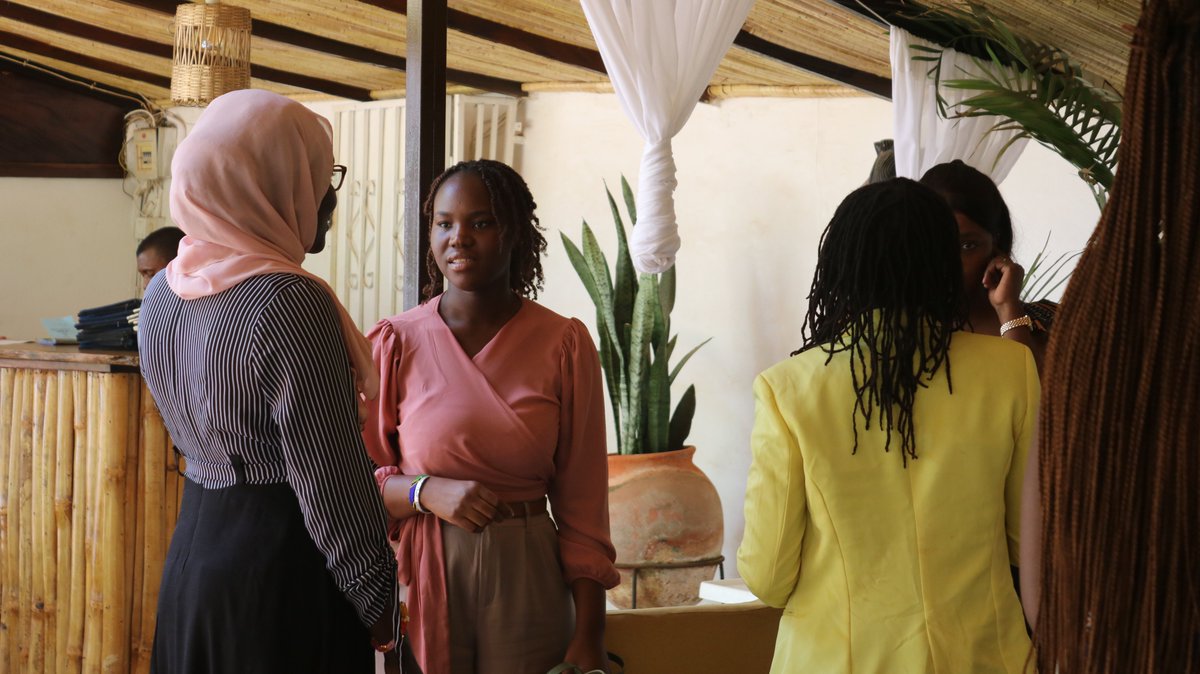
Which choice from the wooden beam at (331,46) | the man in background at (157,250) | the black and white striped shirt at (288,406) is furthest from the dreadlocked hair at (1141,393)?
the wooden beam at (331,46)

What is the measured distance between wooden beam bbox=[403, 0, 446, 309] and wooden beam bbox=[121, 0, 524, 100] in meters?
2.06

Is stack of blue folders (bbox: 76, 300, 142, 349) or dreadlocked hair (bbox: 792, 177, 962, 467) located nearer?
dreadlocked hair (bbox: 792, 177, 962, 467)

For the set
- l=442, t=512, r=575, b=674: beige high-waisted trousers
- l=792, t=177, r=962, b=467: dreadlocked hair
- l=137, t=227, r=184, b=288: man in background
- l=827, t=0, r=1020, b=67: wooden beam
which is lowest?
l=442, t=512, r=575, b=674: beige high-waisted trousers

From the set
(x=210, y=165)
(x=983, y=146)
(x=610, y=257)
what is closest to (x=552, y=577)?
(x=210, y=165)

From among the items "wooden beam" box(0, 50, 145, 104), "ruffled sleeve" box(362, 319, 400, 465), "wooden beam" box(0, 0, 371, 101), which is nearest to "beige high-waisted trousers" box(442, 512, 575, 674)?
"ruffled sleeve" box(362, 319, 400, 465)

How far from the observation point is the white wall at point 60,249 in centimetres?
718

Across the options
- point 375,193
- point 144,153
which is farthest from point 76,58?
point 375,193

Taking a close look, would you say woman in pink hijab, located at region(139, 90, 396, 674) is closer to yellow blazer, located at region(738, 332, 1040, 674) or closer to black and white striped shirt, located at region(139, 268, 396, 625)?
black and white striped shirt, located at region(139, 268, 396, 625)

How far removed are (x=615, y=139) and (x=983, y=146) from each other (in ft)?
7.57

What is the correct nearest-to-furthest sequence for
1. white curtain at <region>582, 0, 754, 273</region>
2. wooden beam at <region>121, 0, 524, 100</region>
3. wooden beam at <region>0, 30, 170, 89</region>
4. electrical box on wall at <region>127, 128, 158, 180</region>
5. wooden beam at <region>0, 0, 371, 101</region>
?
white curtain at <region>582, 0, 754, 273</region>
wooden beam at <region>121, 0, 524, 100</region>
wooden beam at <region>0, 0, 371, 101</region>
wooden beam at <region>0, 30, 170, 89</region>
electrical box on wall at <region>127, 128, 158, 180</region>

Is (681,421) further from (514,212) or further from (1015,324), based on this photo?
(514,212)

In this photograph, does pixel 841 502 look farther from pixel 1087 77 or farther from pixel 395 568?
pixel 1087 77

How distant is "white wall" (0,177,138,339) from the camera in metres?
7.18

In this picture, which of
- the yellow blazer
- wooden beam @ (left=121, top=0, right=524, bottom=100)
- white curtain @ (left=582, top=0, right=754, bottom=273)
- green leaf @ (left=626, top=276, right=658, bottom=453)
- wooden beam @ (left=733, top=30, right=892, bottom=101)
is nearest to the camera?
the yellow blazer
